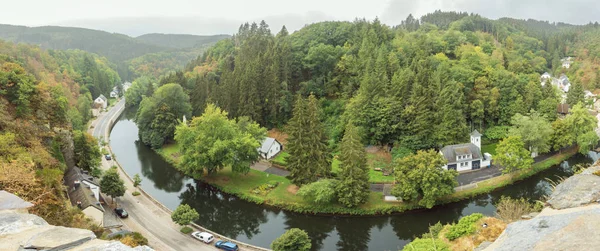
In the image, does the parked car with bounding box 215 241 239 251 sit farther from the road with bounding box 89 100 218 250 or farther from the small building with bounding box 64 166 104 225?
the small building with bounding box 64 166 104 225

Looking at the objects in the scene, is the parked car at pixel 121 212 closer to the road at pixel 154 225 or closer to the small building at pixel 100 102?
the road at pixel 154 225

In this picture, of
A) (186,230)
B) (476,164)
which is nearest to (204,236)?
(186,230)

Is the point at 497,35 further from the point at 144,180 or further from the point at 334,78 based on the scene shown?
the point at 144,180

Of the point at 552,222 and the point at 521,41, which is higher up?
the point at 521,41

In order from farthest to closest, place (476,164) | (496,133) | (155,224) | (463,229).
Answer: (496,133) < (476,164) < (155,224) < (463,229)

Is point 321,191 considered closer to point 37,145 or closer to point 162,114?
point 37,145

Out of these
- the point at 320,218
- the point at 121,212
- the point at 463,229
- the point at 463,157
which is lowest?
the point at 320,218

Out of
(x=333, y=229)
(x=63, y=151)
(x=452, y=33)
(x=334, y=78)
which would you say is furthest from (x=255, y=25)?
(x=333, y=229)
